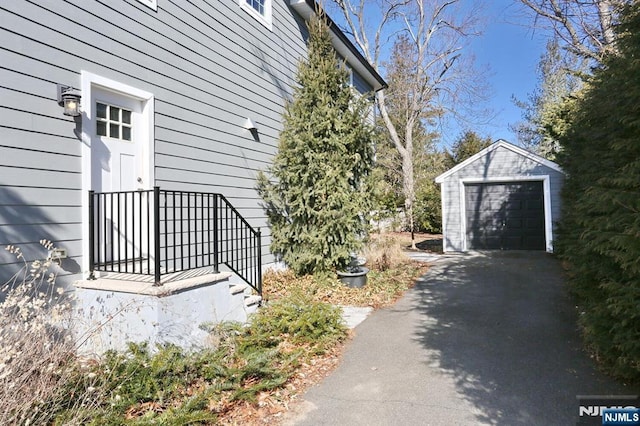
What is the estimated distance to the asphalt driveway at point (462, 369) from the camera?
296cm

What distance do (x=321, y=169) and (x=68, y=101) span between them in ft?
13.3

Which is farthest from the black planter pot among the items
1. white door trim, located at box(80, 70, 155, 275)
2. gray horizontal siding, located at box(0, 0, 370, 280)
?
white door trim, located at box(80, 70, 155, 275)

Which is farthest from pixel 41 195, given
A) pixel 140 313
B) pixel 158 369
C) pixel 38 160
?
pixel 158 369

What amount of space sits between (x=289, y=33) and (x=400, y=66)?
40.7 feet

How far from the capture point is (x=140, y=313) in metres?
3.68

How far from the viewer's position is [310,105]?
23.9ft

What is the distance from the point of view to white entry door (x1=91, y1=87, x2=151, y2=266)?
173 inches

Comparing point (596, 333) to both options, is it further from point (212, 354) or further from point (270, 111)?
point (270, 111)

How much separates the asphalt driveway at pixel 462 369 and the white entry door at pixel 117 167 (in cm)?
264

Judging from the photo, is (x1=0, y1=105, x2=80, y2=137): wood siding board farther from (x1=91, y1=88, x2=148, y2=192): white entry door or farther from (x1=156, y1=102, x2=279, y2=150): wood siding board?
(x1=156, y1=102, x2=279, y2=150): wood siding board

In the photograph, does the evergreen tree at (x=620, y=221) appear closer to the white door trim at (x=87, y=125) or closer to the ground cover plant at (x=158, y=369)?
the ground cover plant at (x=158, y=369)

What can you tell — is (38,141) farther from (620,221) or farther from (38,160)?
(620,221)

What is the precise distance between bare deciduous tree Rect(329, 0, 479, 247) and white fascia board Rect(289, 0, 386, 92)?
19.7 ft

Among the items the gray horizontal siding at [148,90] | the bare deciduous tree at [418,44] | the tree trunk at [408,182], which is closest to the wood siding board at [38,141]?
the gray horizontal siding at [148,90]
